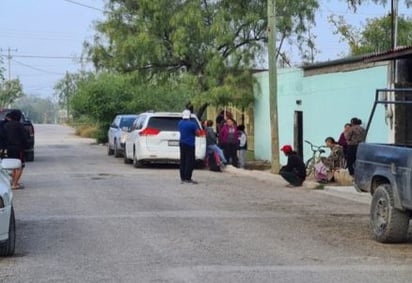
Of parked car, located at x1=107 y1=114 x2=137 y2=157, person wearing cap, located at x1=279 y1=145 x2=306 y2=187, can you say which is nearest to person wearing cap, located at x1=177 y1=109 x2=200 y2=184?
person wearing cap, located at x1=279 y1=145 x2=306 y2=187

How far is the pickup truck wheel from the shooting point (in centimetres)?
1028

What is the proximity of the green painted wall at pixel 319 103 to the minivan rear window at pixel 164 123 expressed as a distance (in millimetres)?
4219

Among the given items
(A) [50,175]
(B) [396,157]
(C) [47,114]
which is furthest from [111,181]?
(C) [47,114]

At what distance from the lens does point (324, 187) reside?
725 inches

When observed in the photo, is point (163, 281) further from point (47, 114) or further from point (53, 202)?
point (47, 114)

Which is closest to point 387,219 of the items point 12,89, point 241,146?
point 241,146

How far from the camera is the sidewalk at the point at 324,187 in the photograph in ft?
54.5

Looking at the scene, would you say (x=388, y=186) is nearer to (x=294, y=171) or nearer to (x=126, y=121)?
(x=294, y=171)

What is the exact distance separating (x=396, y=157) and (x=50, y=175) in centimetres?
1294

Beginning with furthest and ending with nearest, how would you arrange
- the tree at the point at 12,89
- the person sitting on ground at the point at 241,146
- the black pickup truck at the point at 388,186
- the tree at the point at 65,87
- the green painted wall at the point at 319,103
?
1. the tree at the point at 65,87
2. the tree at the point at 12,89
3. the person sitting on ground at the point at 241,146
4. the green painted wall at the point at 319,103
5. the black pickup truck at the point at 388,186

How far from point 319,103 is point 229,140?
2958 millimetres

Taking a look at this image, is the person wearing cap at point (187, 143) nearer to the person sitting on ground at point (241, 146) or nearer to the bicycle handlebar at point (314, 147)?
the bicycle handlebar at point (314, 147)

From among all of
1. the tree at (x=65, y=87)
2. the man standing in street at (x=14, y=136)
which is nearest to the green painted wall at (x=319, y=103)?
the man standing in street at (x=14, y=136)

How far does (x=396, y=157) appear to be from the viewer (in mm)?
10086
